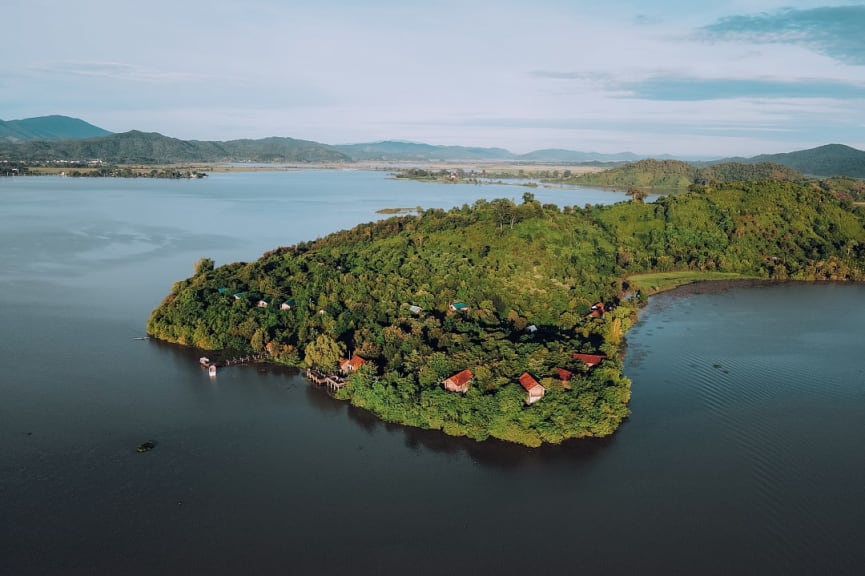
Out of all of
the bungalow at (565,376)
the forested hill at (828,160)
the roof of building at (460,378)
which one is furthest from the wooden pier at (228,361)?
the forested hill at (828,160)

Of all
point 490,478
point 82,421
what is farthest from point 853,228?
point 82,421

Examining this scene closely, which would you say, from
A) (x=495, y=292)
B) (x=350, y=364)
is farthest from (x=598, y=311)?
(x=350, y=364)

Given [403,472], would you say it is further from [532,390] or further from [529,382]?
[529,382]

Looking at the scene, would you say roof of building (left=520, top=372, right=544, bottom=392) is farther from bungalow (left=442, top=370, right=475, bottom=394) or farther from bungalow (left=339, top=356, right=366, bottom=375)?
bungalow (left=339, top=356, right=366, bottom=375)

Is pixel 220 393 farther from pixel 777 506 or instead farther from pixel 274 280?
pixel 777 506

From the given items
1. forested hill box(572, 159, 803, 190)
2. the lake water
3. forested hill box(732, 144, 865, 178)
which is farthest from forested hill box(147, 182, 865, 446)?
forested hill box(732, 144, 865, 178)
